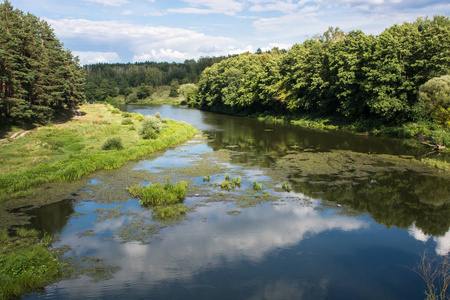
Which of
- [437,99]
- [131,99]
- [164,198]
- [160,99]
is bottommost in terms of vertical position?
[164,198]

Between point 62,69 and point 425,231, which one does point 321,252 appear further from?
point 62,69

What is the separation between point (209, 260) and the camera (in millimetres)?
11906

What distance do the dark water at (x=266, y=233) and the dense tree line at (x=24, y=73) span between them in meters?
19.2

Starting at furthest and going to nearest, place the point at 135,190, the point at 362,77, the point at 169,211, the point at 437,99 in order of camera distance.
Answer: the point at 362,77 → the point at 437,99 → the point at 135,190 → the point at 169,211

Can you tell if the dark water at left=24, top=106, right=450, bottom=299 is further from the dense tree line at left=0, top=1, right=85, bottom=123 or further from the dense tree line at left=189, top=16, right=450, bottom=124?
the dense tree line at left=0, top=1, right=85, bottom=123

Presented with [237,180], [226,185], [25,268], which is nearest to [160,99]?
[237,180]

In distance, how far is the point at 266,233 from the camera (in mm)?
14023

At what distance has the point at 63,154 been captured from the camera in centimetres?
2633

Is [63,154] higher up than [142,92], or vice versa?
[142,92]

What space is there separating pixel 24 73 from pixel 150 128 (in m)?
14.9

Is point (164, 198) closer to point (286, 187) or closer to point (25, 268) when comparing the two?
point (286, 187)

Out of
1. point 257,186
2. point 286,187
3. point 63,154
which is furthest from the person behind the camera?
point 63,154

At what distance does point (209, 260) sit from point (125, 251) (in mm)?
3391

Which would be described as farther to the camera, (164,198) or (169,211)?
(164,198)
